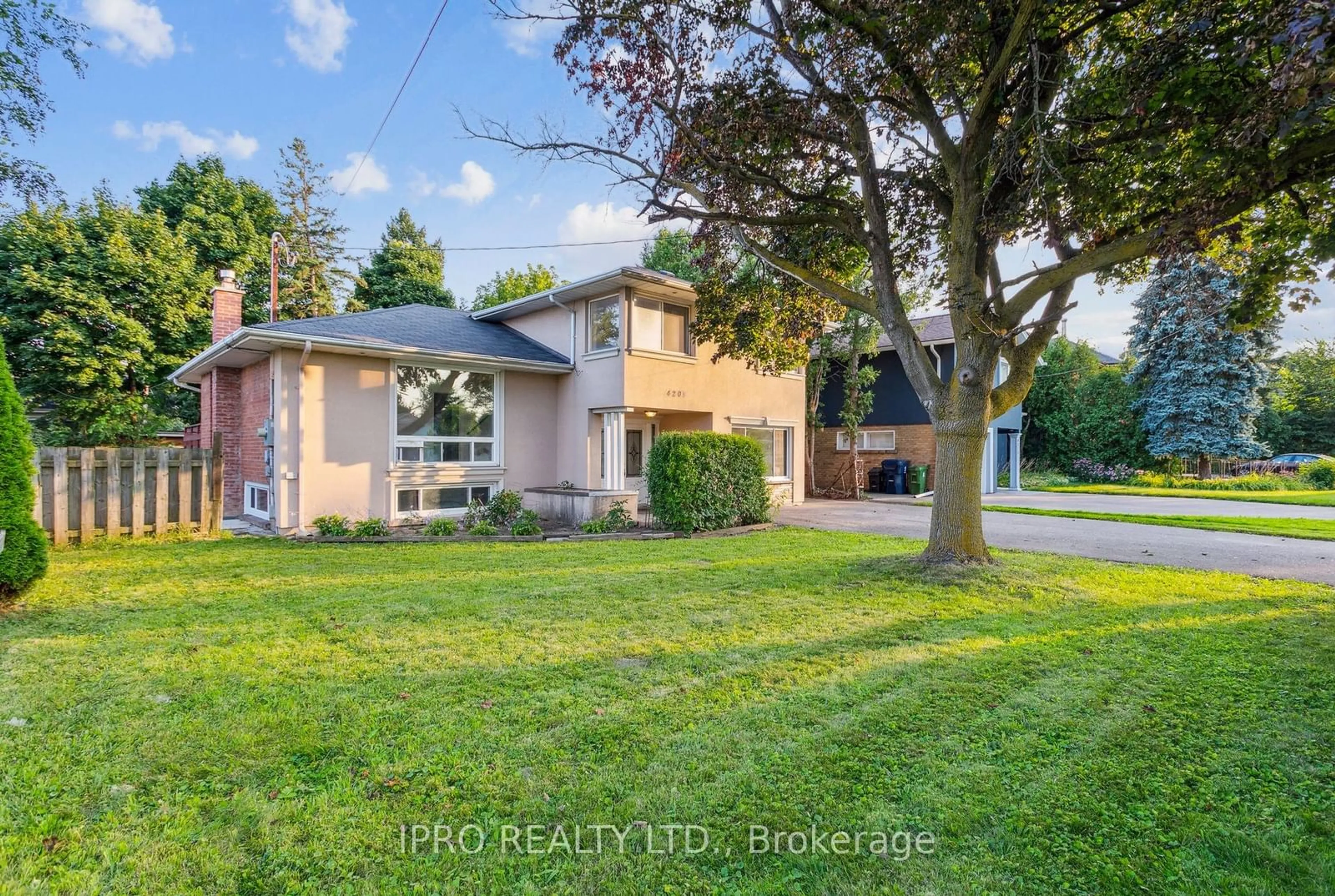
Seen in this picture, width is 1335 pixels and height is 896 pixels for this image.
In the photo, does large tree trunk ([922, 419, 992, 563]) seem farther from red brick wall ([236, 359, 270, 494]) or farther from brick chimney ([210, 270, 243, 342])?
brick chimney ([210, 270, 243, 342])

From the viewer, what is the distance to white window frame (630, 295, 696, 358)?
11.9 metres

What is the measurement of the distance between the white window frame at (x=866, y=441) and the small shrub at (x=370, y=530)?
1615 centimetres

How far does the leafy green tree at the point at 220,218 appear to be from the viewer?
2088 cm

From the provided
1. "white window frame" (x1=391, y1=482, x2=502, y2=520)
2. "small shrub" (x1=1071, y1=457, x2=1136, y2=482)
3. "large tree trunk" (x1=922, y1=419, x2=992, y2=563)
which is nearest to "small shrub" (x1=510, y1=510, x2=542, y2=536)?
"white window frame" (x1=391, y1=482, x2=502, y2=520)

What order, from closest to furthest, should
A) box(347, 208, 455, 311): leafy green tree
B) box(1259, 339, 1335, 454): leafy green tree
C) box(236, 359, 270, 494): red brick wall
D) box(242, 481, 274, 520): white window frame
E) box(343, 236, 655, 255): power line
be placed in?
box(242, 481, 274, 520): white window frame
box(236, 359, 270, 494): red brick wall
box(343, 236, 655, 255): power line
box(1259, 339, 1335, 454): leafy green tree
box(347, 208, 455, 311): leafy green tree

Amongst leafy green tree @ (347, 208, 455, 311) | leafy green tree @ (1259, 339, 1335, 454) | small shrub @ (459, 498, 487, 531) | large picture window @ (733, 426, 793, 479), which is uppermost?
leafy green tree @ (347, 208, 455, 311)

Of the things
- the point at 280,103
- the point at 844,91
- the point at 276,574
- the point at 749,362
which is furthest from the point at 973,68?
the point at 280,103

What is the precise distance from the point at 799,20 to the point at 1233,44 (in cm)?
367

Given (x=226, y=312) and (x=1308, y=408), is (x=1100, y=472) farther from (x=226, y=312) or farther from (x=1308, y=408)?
(x=226, y=312)

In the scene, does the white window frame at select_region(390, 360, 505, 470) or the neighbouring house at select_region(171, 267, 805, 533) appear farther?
the white window frame at select_region(390, 360, 505, 470)

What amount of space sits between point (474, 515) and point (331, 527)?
7.18ft

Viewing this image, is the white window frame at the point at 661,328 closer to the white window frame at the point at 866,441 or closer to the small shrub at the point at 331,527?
the small shrub at the point at 331,527

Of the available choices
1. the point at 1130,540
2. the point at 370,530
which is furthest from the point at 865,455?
the point at 370,530

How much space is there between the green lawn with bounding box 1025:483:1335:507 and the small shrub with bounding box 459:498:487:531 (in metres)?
19.8
